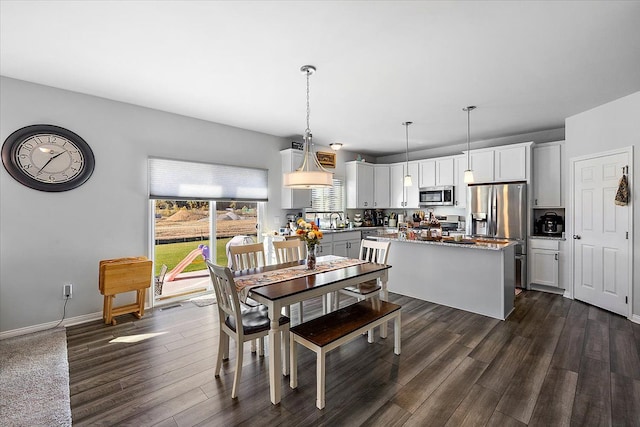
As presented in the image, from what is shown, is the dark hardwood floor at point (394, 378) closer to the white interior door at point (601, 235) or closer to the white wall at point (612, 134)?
the white interior door at point (601, 235)

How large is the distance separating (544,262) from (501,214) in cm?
98

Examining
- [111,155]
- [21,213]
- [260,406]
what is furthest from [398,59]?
[21,213]

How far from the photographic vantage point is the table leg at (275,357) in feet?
6.74

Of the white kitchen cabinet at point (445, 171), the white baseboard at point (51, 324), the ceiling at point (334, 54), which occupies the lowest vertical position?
the white baseboard at point (51, 324)

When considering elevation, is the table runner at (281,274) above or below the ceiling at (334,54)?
below

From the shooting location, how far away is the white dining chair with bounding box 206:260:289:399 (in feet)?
6.88

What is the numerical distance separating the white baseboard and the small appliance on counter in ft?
22.3

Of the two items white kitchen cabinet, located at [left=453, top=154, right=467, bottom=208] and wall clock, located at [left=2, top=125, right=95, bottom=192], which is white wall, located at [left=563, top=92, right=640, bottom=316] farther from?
wall clock, located at [left=2, top=125, right=95, bottom=192]

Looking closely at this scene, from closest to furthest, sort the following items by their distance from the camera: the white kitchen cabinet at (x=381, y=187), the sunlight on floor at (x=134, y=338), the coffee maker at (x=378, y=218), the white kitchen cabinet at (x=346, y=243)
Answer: the sunlight on floor at (x=134, y=338) < the white kitchen cabinet at (x=346, y=243) < the white kitchen cabinet at (x=381, y=187) < the coffee maker at (x=378, y=218)

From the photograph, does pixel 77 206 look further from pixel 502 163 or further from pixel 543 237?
pixel 543 237

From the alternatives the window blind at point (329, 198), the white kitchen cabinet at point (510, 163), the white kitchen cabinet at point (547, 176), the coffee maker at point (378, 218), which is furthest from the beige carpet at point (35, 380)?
the white kitchen cabinet at point (547, 176)

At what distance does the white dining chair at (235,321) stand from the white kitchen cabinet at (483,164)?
4745 millimetres

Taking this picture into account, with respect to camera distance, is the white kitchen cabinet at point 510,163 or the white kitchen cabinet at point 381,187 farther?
the white kitchen cabinet at point 381,187

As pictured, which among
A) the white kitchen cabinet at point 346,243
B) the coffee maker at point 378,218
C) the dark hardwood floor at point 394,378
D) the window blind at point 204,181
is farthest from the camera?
the coffee maker at point 378,218
